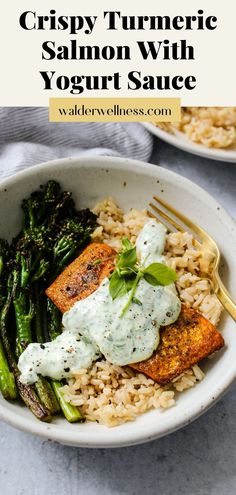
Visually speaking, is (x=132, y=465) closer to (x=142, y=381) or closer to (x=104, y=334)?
(x=142, y=381)

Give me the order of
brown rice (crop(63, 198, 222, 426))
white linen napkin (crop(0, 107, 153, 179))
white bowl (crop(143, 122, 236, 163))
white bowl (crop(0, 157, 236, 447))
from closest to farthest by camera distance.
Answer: white bowl (crop(0, 157, 236, 447)) < brown rice (crop(63, 198, 222, 426)) < white bowl (crop(143, 122, 236, 163)) < white linen napkin (crop(0, 107, 153, 179))

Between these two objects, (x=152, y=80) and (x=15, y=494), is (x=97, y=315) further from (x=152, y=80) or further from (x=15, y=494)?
(x=152, y=80)

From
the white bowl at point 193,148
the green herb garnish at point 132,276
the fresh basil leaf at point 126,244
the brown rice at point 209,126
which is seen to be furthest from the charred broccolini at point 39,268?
the brown rice at point 209,126

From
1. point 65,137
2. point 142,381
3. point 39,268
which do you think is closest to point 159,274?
point 142,381

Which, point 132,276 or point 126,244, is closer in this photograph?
point 132,276

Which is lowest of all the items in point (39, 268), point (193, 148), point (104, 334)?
point (104, 334)

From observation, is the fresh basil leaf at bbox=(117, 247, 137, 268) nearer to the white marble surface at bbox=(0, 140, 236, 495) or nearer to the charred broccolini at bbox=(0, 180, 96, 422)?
the charred broccolini at bbox=(0, 180, 96, 422)

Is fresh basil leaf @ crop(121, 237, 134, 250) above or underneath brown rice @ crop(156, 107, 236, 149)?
underneath

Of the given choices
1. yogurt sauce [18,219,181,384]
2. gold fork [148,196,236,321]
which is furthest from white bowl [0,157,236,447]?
yogurt sauce [18,219,181,384]
